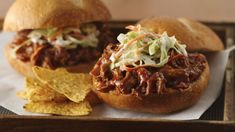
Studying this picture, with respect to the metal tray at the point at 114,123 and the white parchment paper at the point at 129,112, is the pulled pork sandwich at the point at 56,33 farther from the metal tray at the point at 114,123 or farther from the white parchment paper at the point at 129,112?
the metal tray at the point at 114,123

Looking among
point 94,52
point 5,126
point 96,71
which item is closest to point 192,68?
point 96,71

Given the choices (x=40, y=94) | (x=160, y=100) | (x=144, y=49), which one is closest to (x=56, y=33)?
(x=40, y=94)

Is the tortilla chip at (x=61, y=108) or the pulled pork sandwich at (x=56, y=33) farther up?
the pulled pork sandwich at (x=56, y=33)

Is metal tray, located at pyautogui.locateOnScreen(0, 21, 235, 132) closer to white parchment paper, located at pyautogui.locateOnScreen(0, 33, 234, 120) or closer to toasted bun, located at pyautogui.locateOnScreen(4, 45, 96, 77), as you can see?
white parchment paper, located at pyautogui.locateOnScreen(0, 33, 234, 120)

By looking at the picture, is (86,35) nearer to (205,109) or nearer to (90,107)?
(90,107)

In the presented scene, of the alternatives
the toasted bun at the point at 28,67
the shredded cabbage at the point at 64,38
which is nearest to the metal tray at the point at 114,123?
the toasted bun at the point at 28,67

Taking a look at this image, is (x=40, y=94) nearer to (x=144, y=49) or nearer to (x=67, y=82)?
(x=67, y=82)
